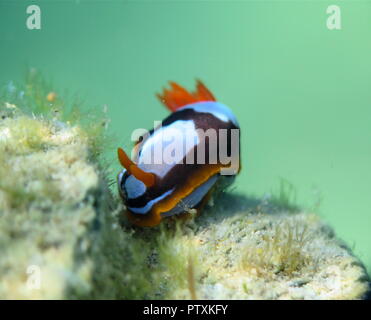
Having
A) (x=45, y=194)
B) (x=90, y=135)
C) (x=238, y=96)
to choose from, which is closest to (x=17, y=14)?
(x=238, y=96)

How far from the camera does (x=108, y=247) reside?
59.8 inches

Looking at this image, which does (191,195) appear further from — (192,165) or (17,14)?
(17,14)

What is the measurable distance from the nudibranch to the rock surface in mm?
161

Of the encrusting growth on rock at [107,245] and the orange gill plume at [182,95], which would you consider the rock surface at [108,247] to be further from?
the orange gill plume at [182,95]

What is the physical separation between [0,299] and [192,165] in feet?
4.38

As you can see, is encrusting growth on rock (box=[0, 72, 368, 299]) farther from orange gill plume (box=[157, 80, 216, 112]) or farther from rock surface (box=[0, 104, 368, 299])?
orange gill plume (box=[157, 80, 216, 112])

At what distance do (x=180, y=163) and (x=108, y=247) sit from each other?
0.84 metres

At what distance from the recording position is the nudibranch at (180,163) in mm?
2105

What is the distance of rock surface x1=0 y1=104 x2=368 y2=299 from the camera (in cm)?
127

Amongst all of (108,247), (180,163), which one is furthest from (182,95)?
(108,247)

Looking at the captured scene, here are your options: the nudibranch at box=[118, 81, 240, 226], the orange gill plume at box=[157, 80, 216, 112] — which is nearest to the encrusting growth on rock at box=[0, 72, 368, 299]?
the nudibranch at box=[118, 81, 240, 226]

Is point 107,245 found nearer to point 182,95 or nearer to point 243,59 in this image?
point 182,95

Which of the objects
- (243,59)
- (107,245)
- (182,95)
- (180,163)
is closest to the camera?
(107,245)
